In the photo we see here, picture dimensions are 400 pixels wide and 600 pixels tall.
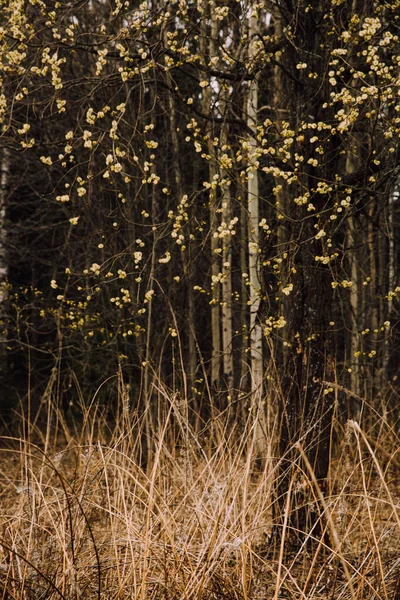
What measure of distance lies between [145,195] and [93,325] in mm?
2212

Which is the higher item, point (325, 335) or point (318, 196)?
point (318, 196)

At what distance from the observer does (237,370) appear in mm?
13039

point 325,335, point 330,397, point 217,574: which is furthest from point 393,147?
point 217,574

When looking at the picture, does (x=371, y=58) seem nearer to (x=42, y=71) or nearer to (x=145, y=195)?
(x=42, y=71)

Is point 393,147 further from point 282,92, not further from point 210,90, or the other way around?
point 210,90

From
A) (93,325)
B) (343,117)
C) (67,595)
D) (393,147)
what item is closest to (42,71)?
(343,117)

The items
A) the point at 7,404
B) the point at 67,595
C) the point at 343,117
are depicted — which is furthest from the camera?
the point at 7,404

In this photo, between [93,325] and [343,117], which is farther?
[93,325]

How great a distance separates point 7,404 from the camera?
40.8ft

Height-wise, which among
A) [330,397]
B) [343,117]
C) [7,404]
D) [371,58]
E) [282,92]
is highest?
[282,92]

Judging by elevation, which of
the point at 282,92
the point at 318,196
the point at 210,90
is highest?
the point at 210,90

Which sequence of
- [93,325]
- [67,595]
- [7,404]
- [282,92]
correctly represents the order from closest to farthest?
[67,595] < [282,92] < [93,325] < [7,404]

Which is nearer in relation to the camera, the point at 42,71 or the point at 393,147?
the point at 393,147

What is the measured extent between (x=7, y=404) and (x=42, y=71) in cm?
897
